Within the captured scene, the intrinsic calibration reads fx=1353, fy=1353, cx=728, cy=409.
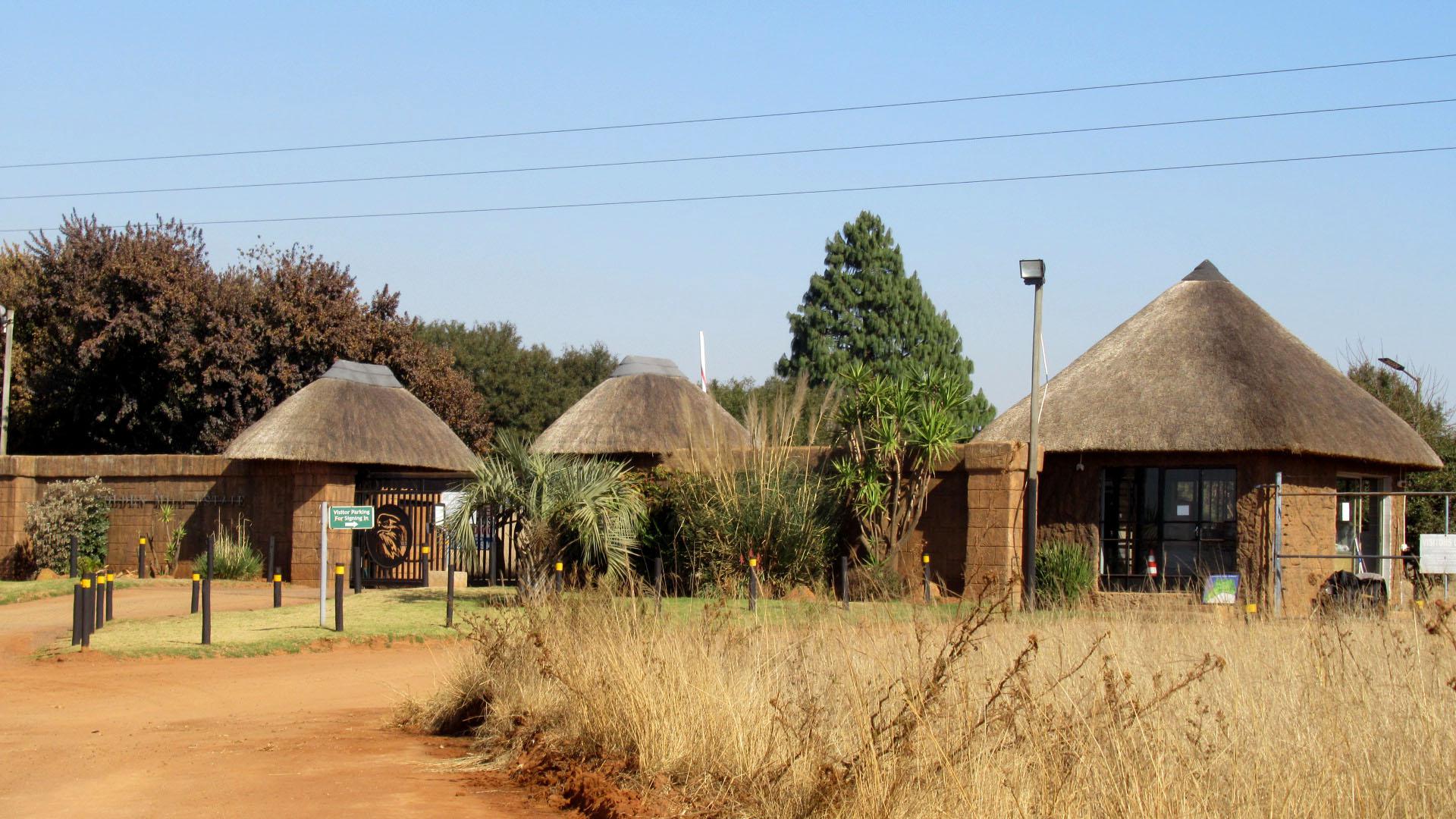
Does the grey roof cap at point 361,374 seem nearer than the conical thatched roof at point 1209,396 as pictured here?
No

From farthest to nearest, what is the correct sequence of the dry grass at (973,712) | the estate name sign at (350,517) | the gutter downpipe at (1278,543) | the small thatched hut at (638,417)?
the small thatched hut at (638,417) < the gutter downpipe at (1278,543) < the estate name sign at (350,517) < the dry grass at (973,712)

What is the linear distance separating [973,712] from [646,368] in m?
20.9

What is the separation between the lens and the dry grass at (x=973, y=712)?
5695 mm

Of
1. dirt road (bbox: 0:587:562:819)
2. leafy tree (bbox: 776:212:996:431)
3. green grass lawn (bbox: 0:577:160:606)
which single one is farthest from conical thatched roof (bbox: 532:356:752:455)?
leafy tree (bbox: 776:212:996:431)

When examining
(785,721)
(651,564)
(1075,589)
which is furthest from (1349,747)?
(651,564)

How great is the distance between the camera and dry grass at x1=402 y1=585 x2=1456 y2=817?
570cm

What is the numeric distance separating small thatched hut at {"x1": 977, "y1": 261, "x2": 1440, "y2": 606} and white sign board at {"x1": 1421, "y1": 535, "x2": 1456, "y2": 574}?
11.8ft

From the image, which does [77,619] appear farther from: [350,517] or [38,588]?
[38,588]

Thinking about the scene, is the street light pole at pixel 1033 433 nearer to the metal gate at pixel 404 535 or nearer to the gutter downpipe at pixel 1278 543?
the gutter downpipe at pixel 1278 543

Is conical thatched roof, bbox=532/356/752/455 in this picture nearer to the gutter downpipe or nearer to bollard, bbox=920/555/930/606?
bollard, bbox=920/555/930/606

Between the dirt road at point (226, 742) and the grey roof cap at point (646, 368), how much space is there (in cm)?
→ 1231

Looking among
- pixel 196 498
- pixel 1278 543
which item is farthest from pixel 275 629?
pixel 1278 543

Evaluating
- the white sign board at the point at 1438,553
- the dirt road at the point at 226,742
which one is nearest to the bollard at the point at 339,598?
the dirt road at the point at 226,742

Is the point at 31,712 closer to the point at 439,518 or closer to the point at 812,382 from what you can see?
the point at 439,518
